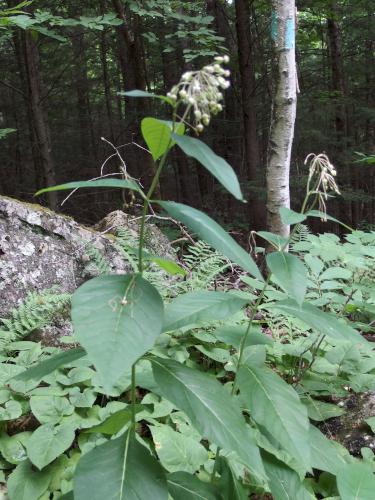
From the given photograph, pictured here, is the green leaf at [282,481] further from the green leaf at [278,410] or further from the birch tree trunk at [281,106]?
the birch tree trunk at [281,106]

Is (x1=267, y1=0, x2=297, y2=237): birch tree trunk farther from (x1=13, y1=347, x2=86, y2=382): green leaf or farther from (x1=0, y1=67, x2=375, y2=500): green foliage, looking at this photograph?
(x1=13, y1=347, x2=86, y2=382): green leaf

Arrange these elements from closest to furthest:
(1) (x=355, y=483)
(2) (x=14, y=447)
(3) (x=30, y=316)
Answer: (1) (x=355, y=483) < (2) (x=14, y=447) < (3) (x=30, y=316)

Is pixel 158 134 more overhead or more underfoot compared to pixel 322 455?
more overhead

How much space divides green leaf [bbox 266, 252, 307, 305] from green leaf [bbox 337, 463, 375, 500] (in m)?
0.77

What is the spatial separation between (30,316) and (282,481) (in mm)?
2142

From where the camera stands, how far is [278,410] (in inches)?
44.4

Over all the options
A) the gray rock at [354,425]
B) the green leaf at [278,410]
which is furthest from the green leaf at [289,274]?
the gray rock at [354,425]

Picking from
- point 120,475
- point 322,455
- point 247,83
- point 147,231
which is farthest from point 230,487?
point 247,83

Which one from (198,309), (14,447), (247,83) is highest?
(247,83)

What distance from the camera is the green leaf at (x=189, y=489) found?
121cm

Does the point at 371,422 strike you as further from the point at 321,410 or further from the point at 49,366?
the point at 49,366

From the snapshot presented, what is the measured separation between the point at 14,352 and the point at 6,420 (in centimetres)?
74

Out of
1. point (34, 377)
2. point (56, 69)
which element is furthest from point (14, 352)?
point (56, 69)

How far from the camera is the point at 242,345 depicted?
1.42m
